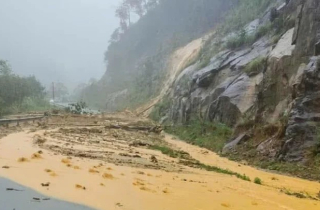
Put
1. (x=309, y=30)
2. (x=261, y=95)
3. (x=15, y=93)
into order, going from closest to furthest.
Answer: (x=309, y=30) < (x=261, y=95) < (x=15, y=93)

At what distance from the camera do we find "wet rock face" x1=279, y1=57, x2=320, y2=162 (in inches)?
479

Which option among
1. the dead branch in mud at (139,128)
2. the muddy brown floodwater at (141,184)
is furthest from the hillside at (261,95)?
the muddy brown floodwater at (141,184)

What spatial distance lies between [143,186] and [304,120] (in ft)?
23.4

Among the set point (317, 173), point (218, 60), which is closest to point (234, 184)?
point (317, 173)

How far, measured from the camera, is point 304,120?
41.2 ft

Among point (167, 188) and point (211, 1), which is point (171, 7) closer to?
point (211, 1)

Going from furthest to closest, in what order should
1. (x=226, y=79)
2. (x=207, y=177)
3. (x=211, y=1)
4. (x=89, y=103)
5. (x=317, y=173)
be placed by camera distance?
(x=89, y=103), (x=211, y=1), (x=226, y=79), (x=317, y=173), (x=207, y=177)

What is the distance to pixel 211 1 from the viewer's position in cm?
5341

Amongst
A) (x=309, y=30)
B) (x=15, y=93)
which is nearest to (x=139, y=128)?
(x=309, y=30)

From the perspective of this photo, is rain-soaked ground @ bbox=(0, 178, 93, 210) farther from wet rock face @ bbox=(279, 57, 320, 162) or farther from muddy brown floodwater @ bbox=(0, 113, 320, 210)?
wet rock face @ bbox=(279, 57, 320, 162)

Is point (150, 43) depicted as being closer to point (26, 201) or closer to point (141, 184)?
point (141, 184)

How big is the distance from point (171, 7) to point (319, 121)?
56.4 m

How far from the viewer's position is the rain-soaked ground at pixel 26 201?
564 centimetres

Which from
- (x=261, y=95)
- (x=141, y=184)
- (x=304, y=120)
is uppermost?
(x=261, y=95)
